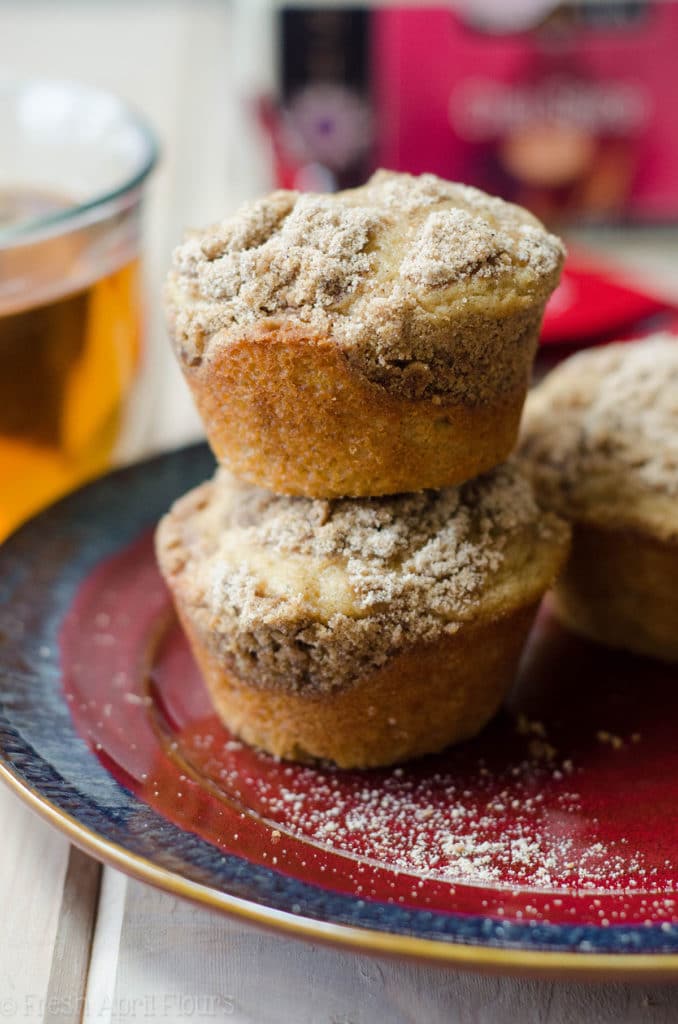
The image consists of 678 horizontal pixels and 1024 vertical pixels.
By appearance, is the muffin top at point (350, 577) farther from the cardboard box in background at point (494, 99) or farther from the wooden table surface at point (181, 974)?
the cardboard box in background at point (494, 99)

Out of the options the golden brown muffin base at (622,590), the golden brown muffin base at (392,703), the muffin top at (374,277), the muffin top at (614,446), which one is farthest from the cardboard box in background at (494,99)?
the golden brown muffin base at (392,703)

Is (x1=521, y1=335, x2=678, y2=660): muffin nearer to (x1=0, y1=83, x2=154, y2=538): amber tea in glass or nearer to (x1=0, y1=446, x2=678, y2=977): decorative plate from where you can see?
(x1=0, y1=446, x2=678, y2=977): decorative plate

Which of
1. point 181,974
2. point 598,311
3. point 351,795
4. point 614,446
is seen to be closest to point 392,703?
point 351,795

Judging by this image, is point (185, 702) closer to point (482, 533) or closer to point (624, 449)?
point (482, 533)

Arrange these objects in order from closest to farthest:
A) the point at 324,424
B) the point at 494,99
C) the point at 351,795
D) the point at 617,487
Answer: the point at 324,424 < the point at 351,795 < the point at 617,487 < the point at 494,99

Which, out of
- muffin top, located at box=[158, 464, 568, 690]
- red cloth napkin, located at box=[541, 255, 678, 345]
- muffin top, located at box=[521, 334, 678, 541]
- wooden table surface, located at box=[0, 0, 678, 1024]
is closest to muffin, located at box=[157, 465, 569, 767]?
muffin top, located at box=[158, 464, 568, 690]

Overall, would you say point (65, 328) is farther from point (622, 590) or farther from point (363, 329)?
point (622, 590)

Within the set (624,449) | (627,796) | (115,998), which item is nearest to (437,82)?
(624,449)
